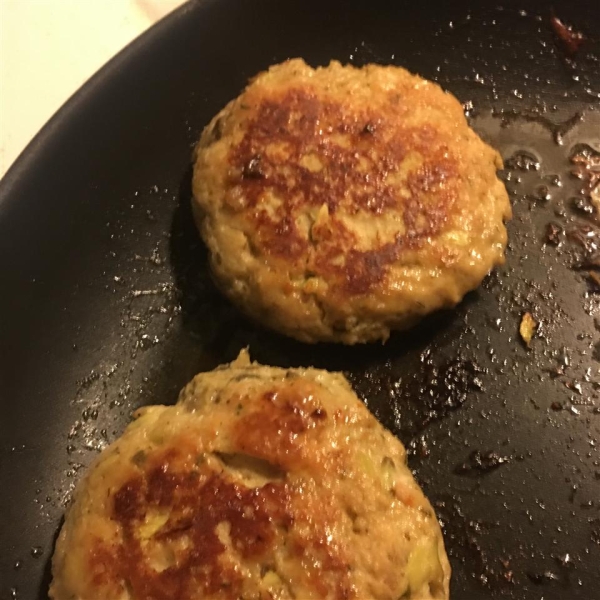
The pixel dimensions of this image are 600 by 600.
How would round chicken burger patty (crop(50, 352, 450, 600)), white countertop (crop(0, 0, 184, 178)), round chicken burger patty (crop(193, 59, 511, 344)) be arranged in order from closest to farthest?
round chicken burger patty (crop(50, 352, 450, 600)) → round chicken burger patty (crop(193, 59, 511, 344)) → white countertop (crop(0, 0, 184, 178))

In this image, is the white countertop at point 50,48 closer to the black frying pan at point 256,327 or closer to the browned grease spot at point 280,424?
the black frying pan at point 256,327

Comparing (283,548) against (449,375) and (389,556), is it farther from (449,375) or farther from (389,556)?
(449,375)

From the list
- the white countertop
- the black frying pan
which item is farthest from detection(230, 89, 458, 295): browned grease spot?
the white countertop

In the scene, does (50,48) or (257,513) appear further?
(50,48)

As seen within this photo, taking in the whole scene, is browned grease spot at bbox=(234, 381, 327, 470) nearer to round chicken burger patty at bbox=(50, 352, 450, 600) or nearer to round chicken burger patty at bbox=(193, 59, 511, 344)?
round chicken burger patty at bbox=(50, 352, 450, 600)

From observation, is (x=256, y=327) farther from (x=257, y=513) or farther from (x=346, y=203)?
(x=257, y=513)

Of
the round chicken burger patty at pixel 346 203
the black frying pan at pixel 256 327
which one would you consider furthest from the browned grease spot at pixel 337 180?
the black frying pan at pixel 256 327

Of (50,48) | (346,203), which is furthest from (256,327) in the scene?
(50,48)
